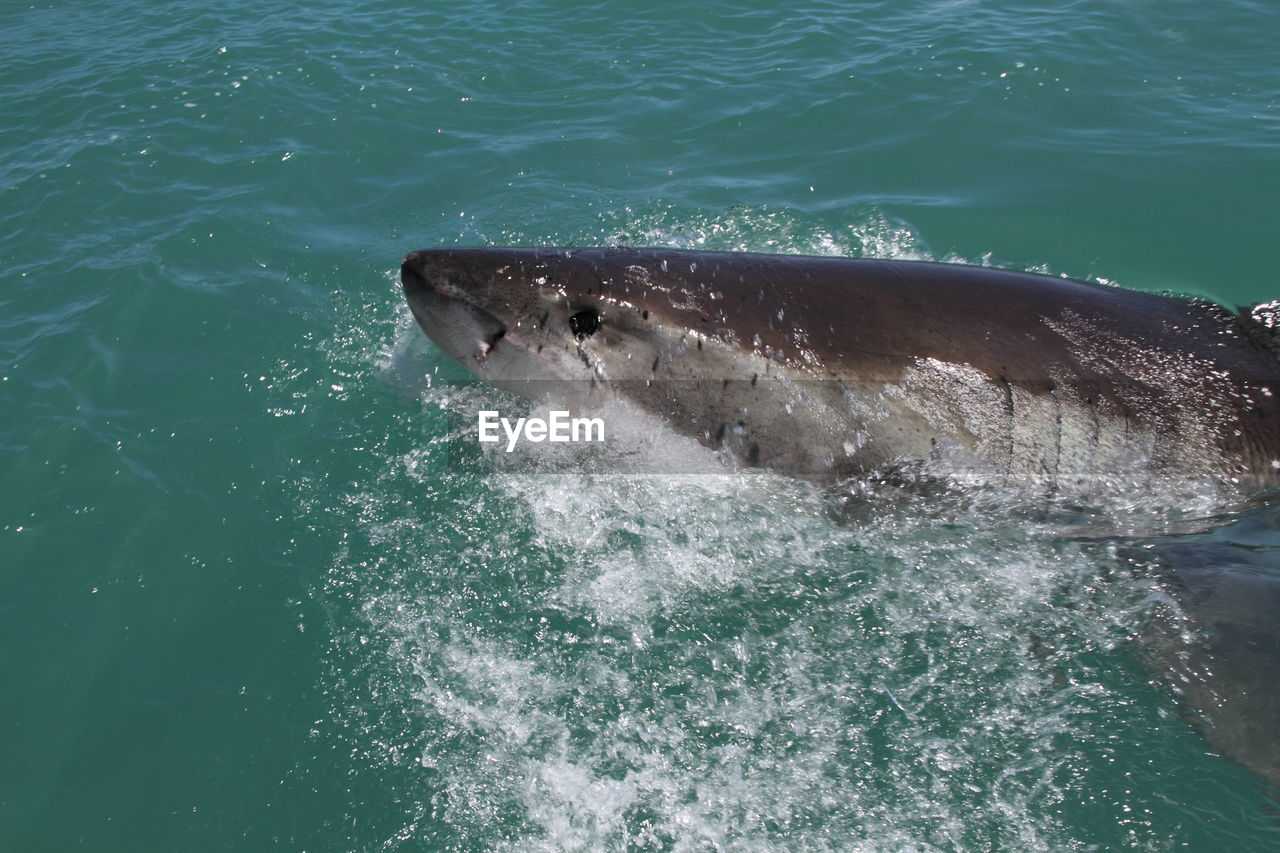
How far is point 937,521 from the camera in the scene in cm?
459

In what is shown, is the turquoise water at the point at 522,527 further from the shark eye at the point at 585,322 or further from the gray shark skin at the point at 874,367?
the shark eye at the point at 585,322

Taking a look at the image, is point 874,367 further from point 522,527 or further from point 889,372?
point 522,527

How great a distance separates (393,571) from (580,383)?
153 cm

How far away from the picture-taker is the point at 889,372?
420 cm

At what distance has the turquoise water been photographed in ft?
12.9

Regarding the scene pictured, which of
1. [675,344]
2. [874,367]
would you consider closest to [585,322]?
[675,344]

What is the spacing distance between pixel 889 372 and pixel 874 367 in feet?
0.23

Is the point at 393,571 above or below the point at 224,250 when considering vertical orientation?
below

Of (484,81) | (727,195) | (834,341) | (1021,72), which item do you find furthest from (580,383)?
(1021,72)

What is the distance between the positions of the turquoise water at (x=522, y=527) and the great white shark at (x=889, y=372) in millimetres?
381

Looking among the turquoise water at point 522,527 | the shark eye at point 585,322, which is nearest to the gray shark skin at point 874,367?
the shark eye at point 585,322

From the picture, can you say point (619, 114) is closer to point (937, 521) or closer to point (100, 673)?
point (937, 521)

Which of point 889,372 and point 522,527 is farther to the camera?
point 522,527

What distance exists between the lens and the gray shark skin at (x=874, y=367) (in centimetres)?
419
